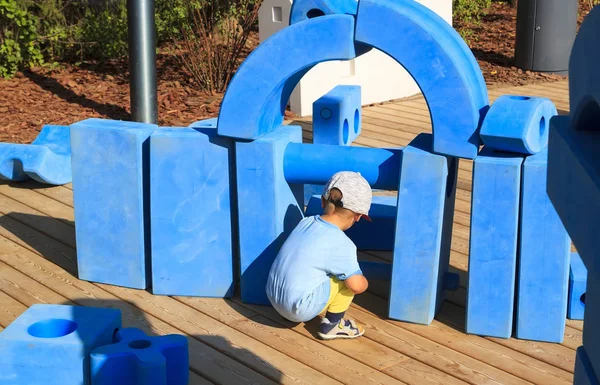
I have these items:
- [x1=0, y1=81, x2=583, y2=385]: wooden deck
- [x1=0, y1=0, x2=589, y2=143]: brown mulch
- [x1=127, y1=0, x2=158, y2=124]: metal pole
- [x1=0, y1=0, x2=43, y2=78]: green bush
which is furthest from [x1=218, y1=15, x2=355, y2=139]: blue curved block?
[x1=0, y1=0, x2=43, y2=78]: green bush

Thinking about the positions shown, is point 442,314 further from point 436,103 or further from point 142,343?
point 142,343

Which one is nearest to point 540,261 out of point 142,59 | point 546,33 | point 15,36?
point 142,59

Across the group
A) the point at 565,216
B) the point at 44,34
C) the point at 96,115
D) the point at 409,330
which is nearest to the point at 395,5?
the point at 409,330

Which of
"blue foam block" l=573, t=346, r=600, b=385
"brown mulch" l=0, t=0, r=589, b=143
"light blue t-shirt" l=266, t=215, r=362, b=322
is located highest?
"blue foam block" l=573, t=346, r=600, b=385

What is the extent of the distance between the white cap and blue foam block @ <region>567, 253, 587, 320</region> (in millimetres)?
1058

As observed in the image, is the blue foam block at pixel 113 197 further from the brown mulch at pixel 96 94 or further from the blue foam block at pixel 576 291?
the brown mulch at pixel 96 94

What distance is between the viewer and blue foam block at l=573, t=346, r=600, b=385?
1724 mm

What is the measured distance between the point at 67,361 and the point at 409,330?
1.55 m

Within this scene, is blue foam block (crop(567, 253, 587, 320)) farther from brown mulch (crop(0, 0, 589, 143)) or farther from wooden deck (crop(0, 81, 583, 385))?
brown mulch (crop(0, 0, 589, 143))

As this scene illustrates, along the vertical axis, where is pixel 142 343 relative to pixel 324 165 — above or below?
below

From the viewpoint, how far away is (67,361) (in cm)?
338

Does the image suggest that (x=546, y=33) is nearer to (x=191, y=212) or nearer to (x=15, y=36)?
(x=15, y=36)

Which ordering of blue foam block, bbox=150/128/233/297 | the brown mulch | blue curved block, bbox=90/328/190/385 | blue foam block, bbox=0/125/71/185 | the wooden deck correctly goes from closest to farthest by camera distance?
blue curved block, bbox=90/328/190/385 < the wooden deck < blue foam block, bbox=150/128/233/297 < blue foam block, bbox=0/125/71/185 < the brown mulch

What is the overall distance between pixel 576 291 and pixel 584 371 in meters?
2.42
